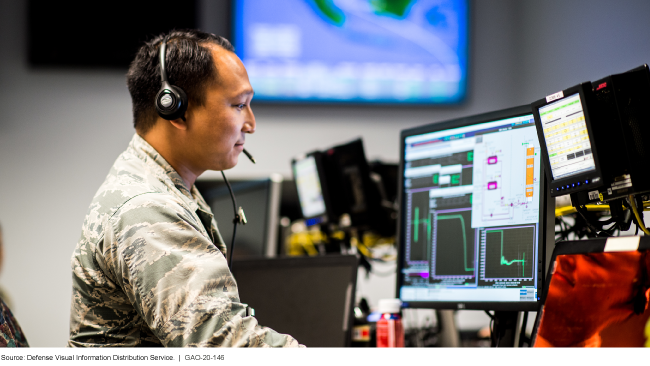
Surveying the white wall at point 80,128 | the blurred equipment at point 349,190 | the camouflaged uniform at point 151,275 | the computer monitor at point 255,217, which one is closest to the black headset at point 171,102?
the camouflaged uniform at point 151,275

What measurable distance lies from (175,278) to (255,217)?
1137 mm

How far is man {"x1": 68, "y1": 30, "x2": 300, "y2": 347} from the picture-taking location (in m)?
0.84

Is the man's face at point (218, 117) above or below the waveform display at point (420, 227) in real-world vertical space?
above

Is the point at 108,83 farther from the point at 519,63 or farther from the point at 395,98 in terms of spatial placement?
the point at 519,63

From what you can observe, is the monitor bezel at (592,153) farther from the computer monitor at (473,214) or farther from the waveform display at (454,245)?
the waveform display at (454,245)

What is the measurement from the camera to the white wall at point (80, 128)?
3.66 metres

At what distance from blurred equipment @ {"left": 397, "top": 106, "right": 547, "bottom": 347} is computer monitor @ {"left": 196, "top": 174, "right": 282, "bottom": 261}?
0.65 m

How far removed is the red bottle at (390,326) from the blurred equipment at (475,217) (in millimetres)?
33

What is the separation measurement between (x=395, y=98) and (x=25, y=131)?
243 cm

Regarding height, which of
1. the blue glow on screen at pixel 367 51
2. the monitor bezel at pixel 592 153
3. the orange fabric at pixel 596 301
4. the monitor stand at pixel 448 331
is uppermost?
the blue glow on screen at pixel 367 51

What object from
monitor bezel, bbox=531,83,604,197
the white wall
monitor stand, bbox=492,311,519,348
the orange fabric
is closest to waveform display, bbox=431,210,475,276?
monitor stand, bbox=492,311,519,348

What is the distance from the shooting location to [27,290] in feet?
12.0

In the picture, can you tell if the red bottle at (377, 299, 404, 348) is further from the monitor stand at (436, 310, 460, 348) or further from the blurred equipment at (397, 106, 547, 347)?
the monitor stand at (436, 310, 460, 348)
